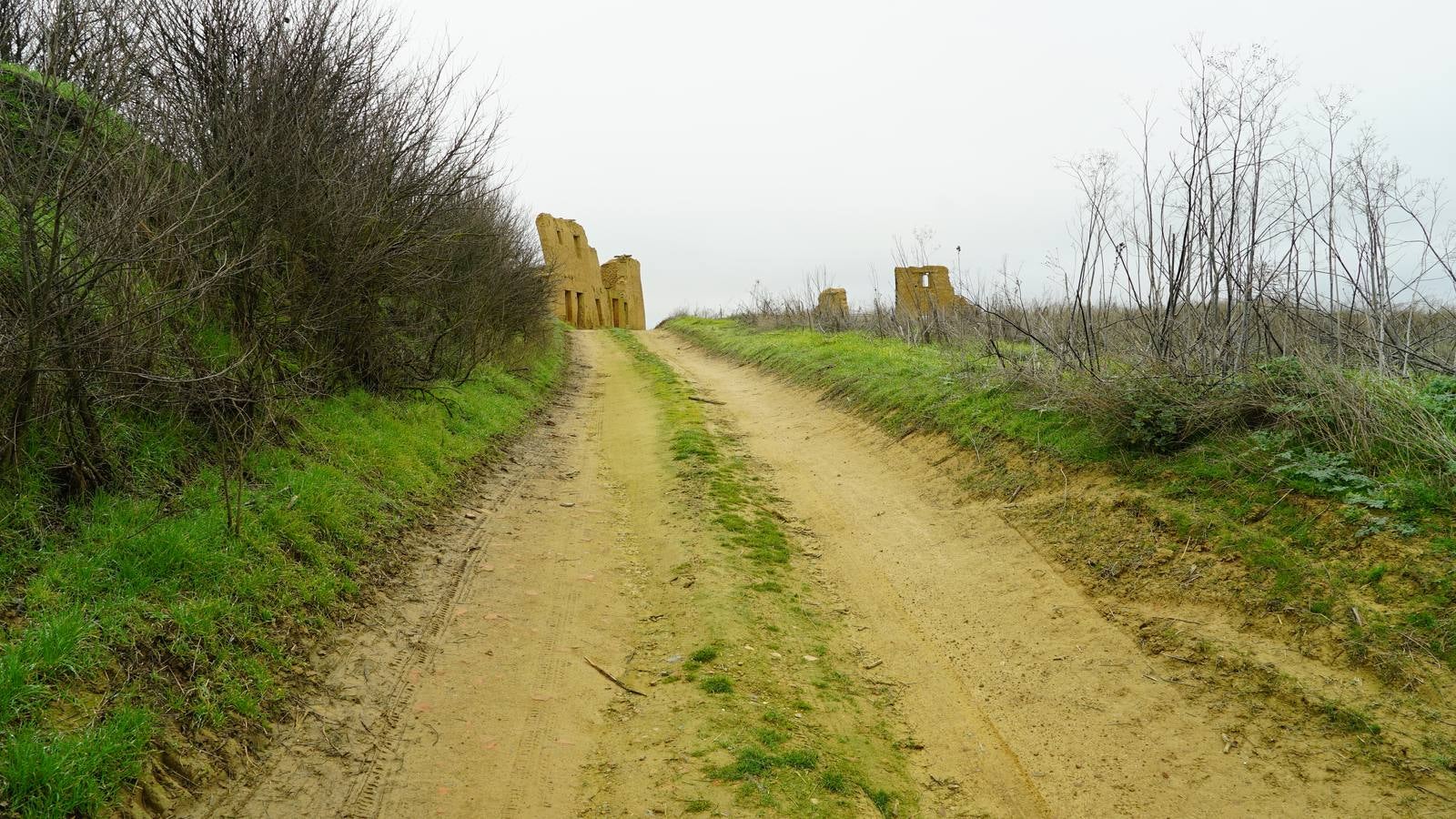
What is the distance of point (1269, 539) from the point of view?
205 inches

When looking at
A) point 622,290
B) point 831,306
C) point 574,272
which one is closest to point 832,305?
point 831,306

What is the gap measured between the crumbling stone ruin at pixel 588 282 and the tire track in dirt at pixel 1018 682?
27.8 m

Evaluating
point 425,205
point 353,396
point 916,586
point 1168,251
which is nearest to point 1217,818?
point 916,586

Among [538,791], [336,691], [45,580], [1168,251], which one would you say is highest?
[1168,251]

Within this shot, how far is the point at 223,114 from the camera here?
6.80 metres

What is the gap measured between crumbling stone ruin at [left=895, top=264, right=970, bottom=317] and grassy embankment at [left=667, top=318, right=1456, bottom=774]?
10.0m

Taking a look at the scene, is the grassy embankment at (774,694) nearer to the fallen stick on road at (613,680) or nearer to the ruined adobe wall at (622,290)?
the fallen stick on road at (613,680)

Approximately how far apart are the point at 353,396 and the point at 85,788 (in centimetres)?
629

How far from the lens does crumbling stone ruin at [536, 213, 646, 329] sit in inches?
1502

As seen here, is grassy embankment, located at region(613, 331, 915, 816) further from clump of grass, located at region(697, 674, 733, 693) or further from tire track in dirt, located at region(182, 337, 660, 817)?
tire track in dirt, located at region(182, 337, 660, 817)

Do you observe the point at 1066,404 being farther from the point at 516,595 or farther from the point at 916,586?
Answer: the point at 516,595

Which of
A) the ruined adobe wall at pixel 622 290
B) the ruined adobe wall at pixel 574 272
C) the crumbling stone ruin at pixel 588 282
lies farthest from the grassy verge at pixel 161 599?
the ruined adobe wall at pixel 622 290

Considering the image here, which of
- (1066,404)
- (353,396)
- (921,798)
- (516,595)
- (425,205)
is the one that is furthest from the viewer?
(425,205)

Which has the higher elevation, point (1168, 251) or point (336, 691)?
point (1168, 251)
